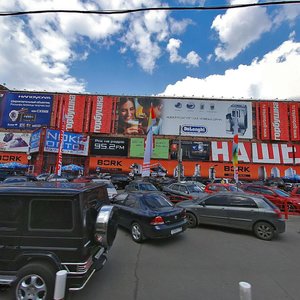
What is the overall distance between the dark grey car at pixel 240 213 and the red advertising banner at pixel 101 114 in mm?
40678

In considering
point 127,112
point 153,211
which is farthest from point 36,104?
point 153,211

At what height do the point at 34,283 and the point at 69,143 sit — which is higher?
the point at 69,143

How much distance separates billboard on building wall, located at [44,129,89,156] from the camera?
1512 inches

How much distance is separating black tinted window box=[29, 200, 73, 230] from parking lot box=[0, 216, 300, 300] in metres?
1.31

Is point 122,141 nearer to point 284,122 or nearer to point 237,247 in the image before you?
point 284,122

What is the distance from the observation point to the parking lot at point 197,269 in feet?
13.6

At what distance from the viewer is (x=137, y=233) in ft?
23.2

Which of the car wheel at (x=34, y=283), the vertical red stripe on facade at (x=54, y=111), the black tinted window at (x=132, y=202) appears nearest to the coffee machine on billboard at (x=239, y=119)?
the vertical red stripe on facade at (x=54, y=111)

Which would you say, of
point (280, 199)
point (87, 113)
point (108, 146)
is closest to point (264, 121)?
point (108, 146)

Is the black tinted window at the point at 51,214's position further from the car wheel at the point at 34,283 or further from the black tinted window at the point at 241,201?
the black tinted window at the point at 241,201

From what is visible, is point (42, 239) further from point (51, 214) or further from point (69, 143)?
point (69, 143)

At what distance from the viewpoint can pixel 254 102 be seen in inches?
1944

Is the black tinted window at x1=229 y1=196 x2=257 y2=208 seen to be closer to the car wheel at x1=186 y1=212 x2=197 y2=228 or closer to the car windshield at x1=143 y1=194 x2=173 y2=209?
the car wheel at x1=186 y1=212 x2=197 y2=228

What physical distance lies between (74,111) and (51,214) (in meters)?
47.8
